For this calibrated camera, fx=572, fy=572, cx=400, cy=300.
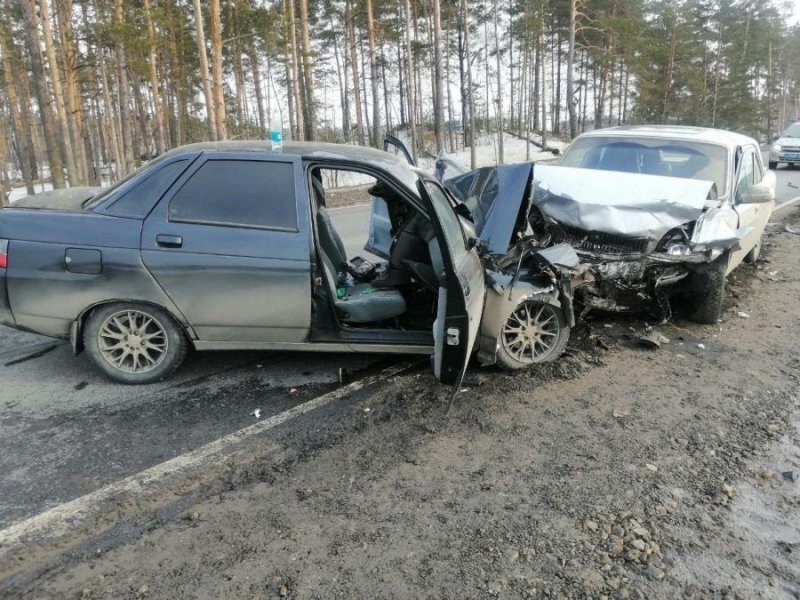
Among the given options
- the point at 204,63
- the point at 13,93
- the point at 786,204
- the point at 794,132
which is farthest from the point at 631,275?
the point at 13,93

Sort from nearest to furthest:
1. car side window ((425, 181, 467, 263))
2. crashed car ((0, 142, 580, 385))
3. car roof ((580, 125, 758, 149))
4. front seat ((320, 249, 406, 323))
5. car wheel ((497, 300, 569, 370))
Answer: car side window ((425, 181, 467, 263)), crashed car ((0, 142, 580, 385)), front seat ((320, 249, 406, 323)), car wheel ((497, 300, 569, 370)), car roof ((580, 125, 758, 149))

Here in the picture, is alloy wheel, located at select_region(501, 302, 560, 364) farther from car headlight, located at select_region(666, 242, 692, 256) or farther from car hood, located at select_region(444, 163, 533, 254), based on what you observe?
car headlight, located at select_region(666, 242, 692, 256)

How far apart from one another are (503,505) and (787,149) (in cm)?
2482

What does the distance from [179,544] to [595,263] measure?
3903mm

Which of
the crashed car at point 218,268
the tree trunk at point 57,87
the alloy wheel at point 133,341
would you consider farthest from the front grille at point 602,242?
the tree trunk at point 57,87

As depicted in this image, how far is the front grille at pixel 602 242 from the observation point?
5.17m

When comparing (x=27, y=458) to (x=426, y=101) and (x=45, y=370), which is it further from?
(x=426, y=101)

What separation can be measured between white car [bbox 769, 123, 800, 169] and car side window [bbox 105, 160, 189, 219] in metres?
24.4

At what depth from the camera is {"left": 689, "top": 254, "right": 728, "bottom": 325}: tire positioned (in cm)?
533

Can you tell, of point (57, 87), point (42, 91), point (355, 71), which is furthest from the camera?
point (355, 71)

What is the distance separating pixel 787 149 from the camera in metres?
21.9

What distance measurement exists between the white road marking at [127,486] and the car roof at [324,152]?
1.70 metres

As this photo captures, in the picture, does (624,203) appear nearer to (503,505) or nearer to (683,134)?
(683,134)

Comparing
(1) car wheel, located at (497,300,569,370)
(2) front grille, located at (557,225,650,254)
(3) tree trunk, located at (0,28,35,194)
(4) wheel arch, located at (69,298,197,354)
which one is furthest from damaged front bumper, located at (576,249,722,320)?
(3) tree trunk, located at (0,28,35,194)
